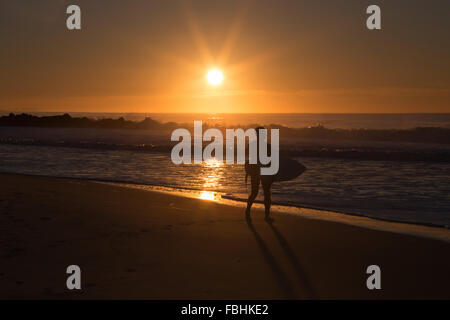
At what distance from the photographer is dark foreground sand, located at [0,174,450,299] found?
19.5 feet

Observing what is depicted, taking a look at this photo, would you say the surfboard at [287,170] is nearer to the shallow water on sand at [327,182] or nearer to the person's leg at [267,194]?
the shallow water on sand at [327,182]

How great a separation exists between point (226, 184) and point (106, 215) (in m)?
7.58

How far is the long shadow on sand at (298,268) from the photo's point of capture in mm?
5973

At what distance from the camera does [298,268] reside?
22.7 ft

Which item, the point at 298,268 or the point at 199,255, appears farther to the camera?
the point at 199,255

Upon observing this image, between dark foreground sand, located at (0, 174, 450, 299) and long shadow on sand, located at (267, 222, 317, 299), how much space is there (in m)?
0.02

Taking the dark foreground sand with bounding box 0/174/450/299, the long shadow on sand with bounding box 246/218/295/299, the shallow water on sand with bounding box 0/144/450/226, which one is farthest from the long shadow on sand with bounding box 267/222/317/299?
the shallow water on sand with bounding box 0/144/450/226

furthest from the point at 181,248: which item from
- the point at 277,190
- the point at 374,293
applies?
the point at 277,190

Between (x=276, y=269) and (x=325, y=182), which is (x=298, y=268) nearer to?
(x=276, y=269)

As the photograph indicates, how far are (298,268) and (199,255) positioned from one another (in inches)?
63.5

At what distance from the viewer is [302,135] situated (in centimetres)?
5769

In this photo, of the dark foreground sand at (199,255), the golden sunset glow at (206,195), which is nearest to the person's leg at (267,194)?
the dark foreground sand at (199,255)

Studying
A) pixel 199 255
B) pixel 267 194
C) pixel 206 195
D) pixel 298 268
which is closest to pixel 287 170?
pixel 267 194
